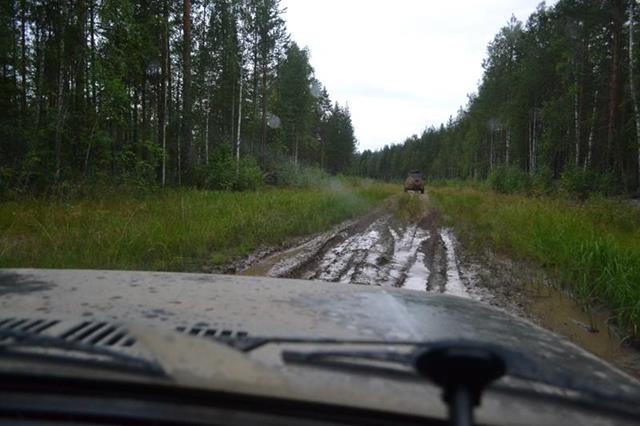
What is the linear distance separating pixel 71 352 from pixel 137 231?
6.40 metres

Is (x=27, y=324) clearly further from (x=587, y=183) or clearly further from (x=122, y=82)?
(x=587, y=183)

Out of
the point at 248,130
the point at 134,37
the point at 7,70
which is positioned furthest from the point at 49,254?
the point at 248,130

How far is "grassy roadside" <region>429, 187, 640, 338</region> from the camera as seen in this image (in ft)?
15.9

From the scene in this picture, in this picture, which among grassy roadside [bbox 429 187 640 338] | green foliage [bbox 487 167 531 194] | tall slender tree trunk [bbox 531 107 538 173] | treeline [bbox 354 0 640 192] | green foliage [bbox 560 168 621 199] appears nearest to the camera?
grassy roadside [bbox 429 187 640 338]

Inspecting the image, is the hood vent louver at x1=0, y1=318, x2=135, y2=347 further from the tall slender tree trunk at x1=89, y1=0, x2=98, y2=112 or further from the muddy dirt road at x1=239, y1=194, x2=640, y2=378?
the tall slender tree trunk at x1=89, y1=0, x2=98, y2=112

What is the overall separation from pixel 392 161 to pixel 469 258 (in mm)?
107448

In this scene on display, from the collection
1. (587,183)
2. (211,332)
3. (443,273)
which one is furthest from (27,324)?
(587,183)

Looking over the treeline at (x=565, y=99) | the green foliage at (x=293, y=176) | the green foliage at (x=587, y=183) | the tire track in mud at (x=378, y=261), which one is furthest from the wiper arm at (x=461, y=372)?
the green foliage at (x=293, y=176)

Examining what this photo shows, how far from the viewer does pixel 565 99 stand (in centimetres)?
2620

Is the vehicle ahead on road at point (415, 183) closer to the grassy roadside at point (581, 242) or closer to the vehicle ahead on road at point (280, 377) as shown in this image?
the grassy roadside at point (581, 242)

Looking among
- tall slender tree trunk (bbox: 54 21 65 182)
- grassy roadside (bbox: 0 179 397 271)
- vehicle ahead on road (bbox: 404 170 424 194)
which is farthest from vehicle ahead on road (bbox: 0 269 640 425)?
vehicle ahead on road (bbox: 404 170 424 194)

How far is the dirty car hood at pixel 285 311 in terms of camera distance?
1.40 m

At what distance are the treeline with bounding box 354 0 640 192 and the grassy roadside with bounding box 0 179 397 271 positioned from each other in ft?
53.8

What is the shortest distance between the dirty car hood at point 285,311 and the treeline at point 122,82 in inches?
397
